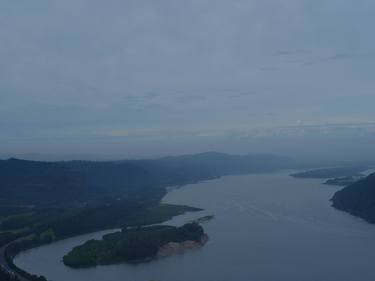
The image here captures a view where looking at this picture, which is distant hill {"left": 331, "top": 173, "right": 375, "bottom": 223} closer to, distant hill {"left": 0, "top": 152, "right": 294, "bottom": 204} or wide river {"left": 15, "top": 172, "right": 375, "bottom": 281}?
wide river {"left": 15, "top": 172, "right": 375, "bottom": 281}

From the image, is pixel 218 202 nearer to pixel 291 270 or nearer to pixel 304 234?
pixel 304 234

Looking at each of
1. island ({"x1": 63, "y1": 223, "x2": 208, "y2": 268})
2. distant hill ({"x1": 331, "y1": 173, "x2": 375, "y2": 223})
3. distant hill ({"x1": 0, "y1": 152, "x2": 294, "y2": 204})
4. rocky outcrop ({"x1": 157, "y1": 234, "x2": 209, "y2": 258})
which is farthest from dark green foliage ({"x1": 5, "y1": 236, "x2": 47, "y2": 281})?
distant hill ({"x1": 331, "y1": 173, "x2": 375, "y2": 223})

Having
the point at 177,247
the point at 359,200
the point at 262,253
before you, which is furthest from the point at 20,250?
the point at 359,200

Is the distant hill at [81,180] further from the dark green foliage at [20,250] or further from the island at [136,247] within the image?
the island at [136,247]

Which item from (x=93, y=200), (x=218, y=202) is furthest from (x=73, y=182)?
(x=218, y=202)

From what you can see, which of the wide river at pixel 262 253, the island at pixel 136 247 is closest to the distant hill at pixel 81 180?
the wide river at pixel 262 253

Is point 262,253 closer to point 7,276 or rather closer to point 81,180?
point 7,276

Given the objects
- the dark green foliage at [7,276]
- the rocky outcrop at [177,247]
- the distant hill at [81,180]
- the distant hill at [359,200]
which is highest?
the distant hill at [81,180]
